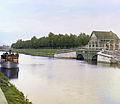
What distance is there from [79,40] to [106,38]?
95.2ft

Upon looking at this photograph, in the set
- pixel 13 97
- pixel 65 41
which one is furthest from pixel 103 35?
pixel 13 97

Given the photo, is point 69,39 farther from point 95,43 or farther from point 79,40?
point 95,43

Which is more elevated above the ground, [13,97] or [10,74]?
[13,97]

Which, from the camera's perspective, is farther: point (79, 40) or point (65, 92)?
point (79, 40)

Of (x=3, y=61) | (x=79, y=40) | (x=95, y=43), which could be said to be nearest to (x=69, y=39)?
(x=79, y=40)

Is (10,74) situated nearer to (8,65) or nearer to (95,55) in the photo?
(8,65)

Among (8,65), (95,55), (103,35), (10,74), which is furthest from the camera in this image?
(103,35)

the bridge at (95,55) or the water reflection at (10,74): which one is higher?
the bridge at (95,55)

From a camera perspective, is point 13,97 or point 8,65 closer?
point 13,97

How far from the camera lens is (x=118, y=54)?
192ft

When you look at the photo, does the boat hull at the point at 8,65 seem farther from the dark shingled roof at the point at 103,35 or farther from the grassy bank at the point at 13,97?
the dark shingled roof at the point at 103,35

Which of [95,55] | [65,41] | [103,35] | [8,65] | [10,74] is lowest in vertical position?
[10,74]

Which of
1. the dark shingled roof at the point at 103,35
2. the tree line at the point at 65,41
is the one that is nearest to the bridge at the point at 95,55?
the dark shingled roof at the point at 103,35

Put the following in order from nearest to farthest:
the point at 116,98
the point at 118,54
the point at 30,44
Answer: the point at 116,98 < the point at 118,54 < the point at 30,44
